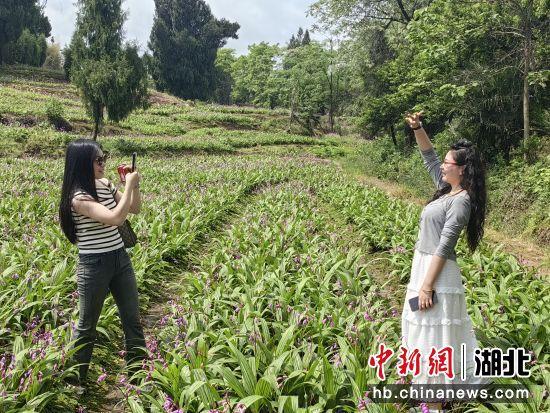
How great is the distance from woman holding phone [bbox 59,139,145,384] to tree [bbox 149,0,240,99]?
2397 inches

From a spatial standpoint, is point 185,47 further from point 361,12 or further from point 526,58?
point 526,58

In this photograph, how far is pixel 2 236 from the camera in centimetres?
789

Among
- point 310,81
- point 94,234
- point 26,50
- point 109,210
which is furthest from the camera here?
point 26,50

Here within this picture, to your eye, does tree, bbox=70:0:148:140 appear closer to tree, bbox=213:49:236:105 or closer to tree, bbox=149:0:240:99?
tree, bbox=149:0:240:99

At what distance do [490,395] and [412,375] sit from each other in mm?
631

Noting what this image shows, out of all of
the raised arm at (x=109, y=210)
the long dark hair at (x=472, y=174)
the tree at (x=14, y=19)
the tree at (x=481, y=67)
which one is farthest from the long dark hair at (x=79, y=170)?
the tree at (x=14, y=19)

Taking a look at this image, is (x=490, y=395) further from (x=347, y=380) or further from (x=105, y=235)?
(x=105, y=235)

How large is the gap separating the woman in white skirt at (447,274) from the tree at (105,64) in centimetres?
2577

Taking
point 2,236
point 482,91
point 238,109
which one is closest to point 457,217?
point 2,236

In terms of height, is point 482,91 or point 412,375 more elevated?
point 482,91

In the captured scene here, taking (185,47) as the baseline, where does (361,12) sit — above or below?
below

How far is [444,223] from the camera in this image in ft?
10.9

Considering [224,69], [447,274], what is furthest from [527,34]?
[224,69]

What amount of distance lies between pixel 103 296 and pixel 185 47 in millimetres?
63700
